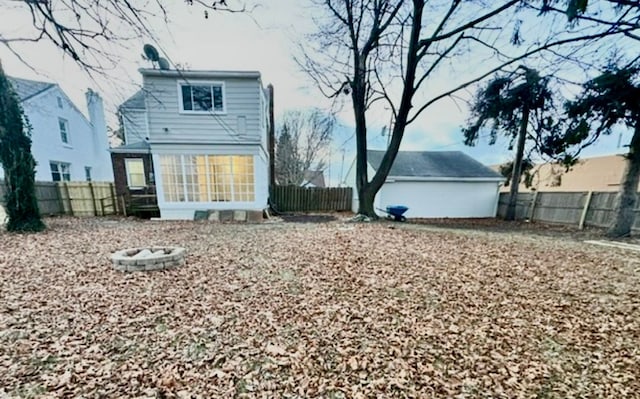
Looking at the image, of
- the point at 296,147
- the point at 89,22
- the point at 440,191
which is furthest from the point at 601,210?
the point at 296,147

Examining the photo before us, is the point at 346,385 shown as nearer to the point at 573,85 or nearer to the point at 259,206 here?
the point at 259,206

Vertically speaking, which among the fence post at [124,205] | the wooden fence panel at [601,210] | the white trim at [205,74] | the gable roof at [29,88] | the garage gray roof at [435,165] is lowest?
the fence post at [124,205]

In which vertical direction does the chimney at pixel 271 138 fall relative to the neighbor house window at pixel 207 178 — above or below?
above

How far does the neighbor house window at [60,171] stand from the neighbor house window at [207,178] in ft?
30.9

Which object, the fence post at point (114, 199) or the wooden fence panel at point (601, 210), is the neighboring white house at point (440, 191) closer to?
the wooden fence panel at point (601, 210)

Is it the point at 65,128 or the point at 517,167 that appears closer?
the point at 517,167

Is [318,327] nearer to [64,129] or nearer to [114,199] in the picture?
[114,199]

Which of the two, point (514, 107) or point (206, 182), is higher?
point (514, 107)

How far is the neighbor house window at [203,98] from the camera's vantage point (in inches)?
389

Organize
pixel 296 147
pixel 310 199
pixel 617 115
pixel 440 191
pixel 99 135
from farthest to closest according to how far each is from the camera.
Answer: pixel 296 147 < pixel 99 135 < pixel 310 199 < pixel 440 191 < pixel 617 115

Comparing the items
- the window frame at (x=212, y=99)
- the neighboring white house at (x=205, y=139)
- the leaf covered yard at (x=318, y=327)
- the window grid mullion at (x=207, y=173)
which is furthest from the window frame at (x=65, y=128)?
the leaf covered yard at (x=318, y=327)

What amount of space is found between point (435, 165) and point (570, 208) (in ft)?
20.7

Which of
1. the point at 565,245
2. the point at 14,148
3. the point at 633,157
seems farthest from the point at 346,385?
the point at 633,157

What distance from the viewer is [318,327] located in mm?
2852
